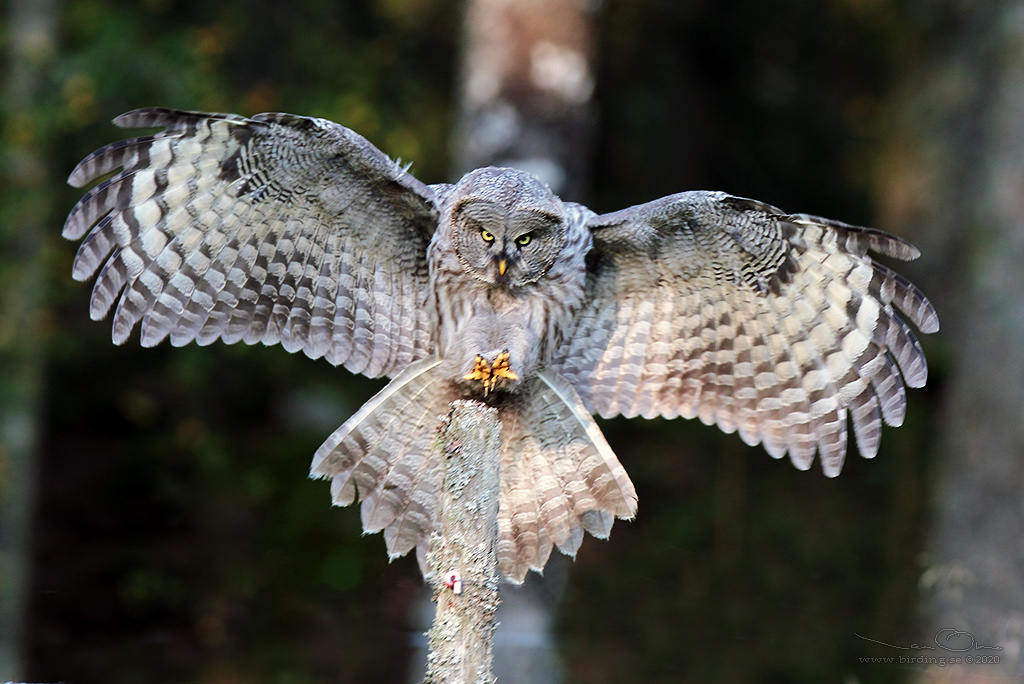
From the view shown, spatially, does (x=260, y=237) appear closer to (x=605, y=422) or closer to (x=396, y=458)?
(x=396, y=458)

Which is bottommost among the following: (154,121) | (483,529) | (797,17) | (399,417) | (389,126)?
(483,529)

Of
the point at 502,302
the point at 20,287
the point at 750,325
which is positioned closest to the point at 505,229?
the point at 502,302

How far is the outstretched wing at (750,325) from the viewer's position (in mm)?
3213

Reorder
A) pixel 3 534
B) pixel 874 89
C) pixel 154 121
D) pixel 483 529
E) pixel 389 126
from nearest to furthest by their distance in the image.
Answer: pixel 483 529 < pixel 154 121 < pixel 3 534 < pixel 389 126 < pixel 874 89

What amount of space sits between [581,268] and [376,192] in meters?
0.71

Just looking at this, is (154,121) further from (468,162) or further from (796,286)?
(468,162)

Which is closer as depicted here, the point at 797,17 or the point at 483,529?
the point at 483,529

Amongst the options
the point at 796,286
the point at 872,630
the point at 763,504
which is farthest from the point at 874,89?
the point at 796,286

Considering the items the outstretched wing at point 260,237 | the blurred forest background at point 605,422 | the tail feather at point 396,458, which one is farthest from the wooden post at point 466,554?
the blurred forest background at point 605,422

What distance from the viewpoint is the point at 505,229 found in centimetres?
327

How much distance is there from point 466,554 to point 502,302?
950 mm

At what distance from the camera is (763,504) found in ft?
29.7

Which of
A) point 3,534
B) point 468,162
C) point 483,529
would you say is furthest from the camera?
point 3,534
